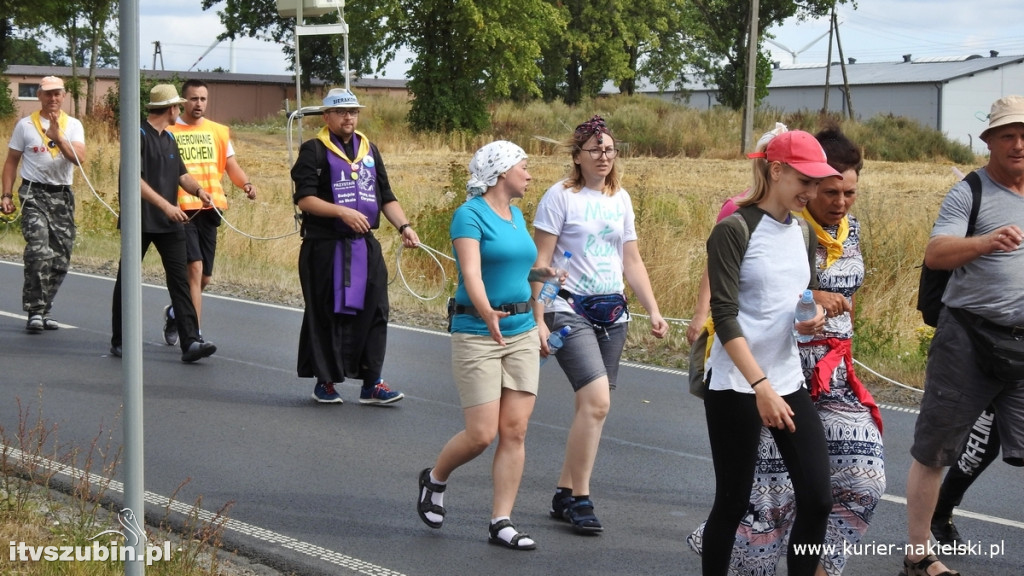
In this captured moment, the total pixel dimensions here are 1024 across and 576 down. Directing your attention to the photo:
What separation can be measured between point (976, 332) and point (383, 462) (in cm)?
342

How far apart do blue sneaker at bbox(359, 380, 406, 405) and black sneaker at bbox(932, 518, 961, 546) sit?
4.04 metres

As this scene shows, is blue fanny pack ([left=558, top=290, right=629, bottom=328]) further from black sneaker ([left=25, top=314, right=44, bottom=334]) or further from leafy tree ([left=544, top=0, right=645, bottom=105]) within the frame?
leafy tree ([left=544, top=0, right=645, bottom=105])

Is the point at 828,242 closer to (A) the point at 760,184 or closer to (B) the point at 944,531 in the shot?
(A) the point at 760,184

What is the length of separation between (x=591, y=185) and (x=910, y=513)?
83.3 inches

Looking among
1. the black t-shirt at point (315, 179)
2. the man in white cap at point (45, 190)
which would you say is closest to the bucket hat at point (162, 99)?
the man in white cap at point (45, 190)

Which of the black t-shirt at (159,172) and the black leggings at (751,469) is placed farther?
the black t-shirt at (159,172)

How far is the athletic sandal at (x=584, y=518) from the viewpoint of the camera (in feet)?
19.6

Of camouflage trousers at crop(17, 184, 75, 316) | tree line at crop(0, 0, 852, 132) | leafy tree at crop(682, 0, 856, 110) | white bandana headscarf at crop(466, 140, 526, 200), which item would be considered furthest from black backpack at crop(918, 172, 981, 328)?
leafy tree at crop(682, 0, 856, 110)

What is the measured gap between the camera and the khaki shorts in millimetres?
5645

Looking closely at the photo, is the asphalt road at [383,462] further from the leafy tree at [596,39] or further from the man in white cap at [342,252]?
the leafy tree at [596,39]

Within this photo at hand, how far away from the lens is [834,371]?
4.93 metres

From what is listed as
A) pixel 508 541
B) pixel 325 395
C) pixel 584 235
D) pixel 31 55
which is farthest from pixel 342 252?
pixel 31 55

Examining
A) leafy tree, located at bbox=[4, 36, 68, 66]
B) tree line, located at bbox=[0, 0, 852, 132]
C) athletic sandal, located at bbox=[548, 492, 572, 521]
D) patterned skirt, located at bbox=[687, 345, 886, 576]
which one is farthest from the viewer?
leafy tree, located at bbox=[4, 36, 68, 66]

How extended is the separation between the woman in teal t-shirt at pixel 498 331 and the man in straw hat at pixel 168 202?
446 cm
